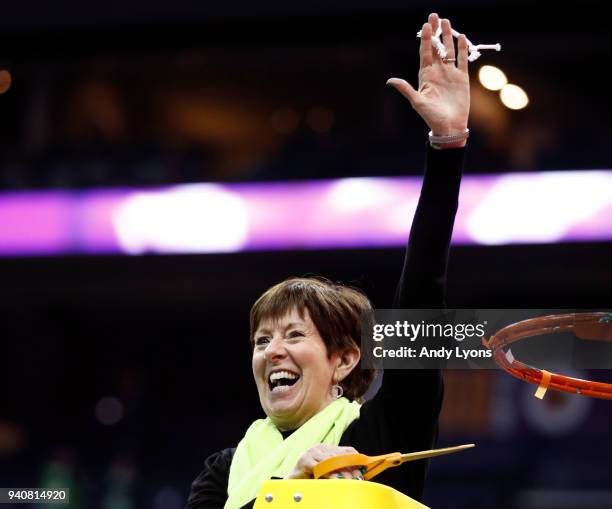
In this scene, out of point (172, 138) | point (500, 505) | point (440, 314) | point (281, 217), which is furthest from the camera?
point (172, 138)

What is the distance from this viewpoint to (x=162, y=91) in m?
4.92

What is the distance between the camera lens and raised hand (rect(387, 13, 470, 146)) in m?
1.49

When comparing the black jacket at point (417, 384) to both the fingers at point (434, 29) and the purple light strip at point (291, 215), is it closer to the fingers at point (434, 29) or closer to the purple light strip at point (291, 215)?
the fingers at point (434, 29)

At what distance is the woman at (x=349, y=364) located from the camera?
4.69 ft

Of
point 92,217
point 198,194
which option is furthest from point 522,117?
point 92,217

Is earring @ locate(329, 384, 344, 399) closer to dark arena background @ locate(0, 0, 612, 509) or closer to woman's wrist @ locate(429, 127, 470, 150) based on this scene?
woman's wrist @ locate(429, 127, 470, 150)

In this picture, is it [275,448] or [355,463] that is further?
[275,448]

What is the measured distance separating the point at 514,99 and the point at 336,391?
315cm

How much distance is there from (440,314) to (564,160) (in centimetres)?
291

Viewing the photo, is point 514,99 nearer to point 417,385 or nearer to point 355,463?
point 417,385

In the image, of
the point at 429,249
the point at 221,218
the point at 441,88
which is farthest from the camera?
the point at 221,218

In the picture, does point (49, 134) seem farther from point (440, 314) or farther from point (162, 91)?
point (440, 314)

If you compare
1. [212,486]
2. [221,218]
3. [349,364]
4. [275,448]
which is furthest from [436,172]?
[221,218]

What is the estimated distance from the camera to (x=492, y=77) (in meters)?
4.57
